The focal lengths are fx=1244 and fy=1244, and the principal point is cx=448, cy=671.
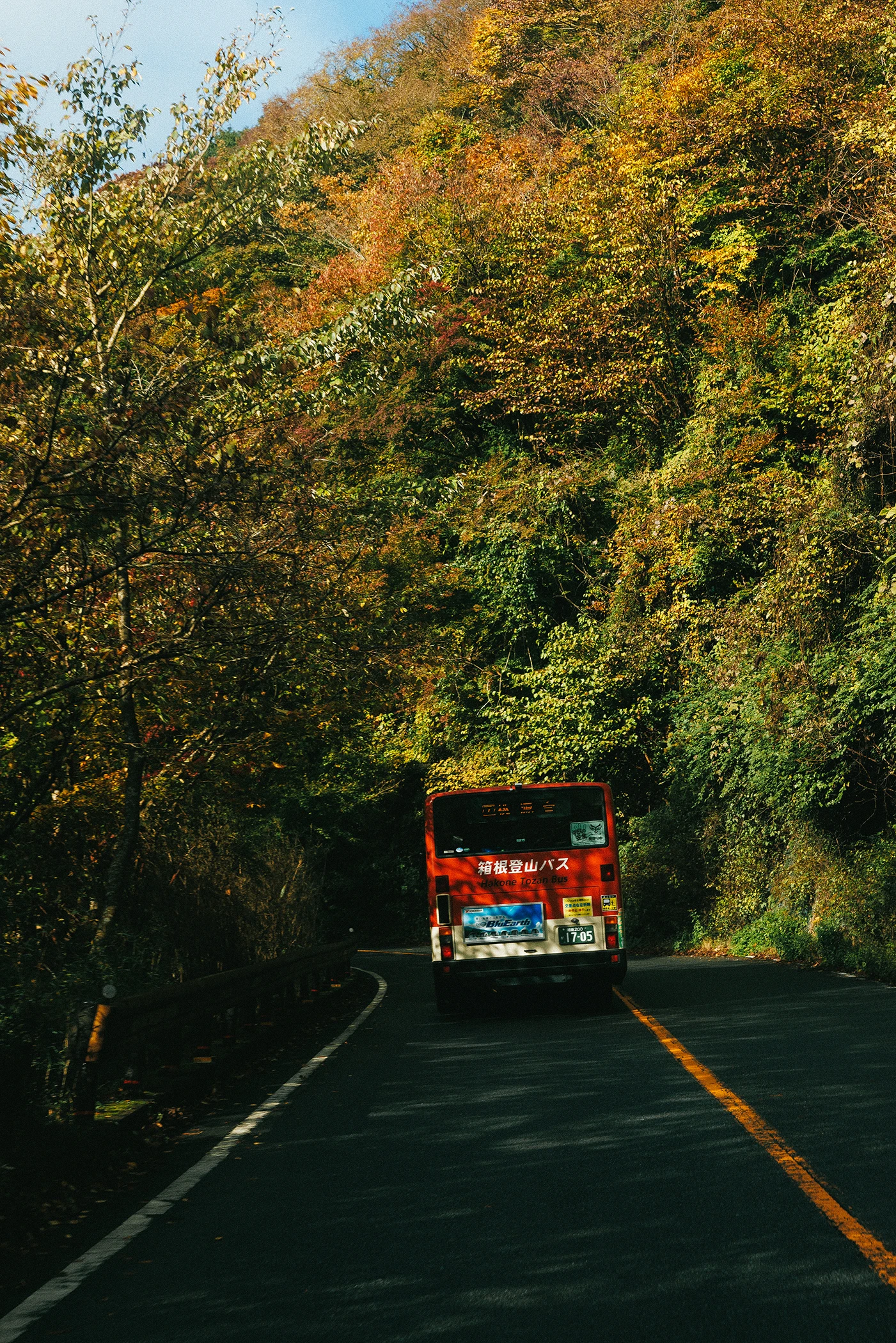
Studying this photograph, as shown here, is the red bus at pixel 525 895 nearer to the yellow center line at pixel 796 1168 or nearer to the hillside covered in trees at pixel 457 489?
the hillside covered in trees at pixel 457 489

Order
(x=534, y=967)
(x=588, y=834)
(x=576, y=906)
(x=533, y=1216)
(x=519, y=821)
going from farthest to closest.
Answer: (x=519, y=821) → (x=588, y=834) → (x=576, y=906) → (x=534, y=967) → (x=533, y=1216)

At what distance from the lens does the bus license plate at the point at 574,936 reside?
15.1 metres

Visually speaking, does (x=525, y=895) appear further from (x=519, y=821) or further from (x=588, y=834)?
(x=588, y=834)

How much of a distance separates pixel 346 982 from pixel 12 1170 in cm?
1552

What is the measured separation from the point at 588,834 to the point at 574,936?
130 centimetres

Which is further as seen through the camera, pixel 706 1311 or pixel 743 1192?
pixel 743 1192

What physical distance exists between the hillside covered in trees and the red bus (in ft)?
7.71

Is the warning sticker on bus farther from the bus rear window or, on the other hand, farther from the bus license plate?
the bus rear window

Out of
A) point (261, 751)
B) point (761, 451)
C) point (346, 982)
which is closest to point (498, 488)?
point (761, 451)

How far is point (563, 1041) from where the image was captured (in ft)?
39.2

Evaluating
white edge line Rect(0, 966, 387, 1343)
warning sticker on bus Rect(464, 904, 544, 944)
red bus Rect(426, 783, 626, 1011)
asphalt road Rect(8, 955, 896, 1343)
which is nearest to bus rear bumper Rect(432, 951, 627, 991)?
red bus Rect(426, 783, 626, 1011)

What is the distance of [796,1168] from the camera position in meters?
6.35

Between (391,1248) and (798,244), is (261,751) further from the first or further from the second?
(798,244)

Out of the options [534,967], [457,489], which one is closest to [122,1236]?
[534,967]
